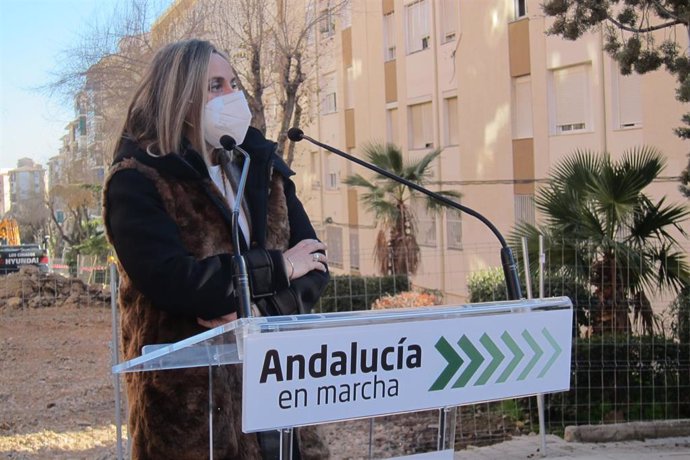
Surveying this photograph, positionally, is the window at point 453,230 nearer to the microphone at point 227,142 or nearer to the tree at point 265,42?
the tree at point 265,42

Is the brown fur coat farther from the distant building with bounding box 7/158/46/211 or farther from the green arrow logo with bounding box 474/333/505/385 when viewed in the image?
the distant building with bounding box 7/158/46/211

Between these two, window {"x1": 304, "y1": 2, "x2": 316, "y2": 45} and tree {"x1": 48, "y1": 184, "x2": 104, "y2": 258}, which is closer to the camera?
window {"x1": 304, "y1": 2, "x2": 316, "y2": 45}

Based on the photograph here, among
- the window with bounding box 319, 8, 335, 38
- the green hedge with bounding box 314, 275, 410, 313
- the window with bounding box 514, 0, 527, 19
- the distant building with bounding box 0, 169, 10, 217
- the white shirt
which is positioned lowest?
the green hedge with bounding box 314, 275, 410, 313

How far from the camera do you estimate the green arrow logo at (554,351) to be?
2.15 metres

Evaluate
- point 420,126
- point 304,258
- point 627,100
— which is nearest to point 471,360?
point 304,258

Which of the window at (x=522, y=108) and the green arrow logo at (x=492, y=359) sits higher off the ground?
the window at (x=522, y=108)

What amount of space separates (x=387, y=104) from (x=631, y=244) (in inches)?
691

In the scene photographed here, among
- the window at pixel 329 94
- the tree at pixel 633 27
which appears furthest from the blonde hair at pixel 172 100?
the window at pixel 329 94

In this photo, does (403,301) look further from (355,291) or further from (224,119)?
(224,119)

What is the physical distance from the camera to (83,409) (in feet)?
30.0

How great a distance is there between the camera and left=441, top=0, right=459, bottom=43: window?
21672 mm

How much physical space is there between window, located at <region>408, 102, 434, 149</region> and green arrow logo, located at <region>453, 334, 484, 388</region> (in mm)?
21248

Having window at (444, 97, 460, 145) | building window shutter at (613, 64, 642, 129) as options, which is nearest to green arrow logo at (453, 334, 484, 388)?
building window shutter at (613, 64, 642, 129)

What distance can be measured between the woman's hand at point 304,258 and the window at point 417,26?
2107 cm
